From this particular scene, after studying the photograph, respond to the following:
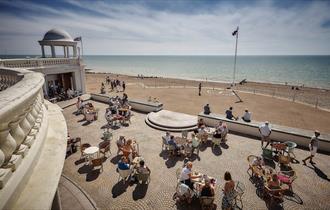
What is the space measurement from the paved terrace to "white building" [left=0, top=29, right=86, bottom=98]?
9.68 meters

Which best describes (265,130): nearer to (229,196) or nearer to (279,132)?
(279,132)

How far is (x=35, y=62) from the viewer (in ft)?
55.8

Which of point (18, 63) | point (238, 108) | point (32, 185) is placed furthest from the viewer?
point (238, 108)

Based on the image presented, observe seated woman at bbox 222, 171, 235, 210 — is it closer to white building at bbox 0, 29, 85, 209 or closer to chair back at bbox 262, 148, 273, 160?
chair back at bbox 262, 148, 273, 160

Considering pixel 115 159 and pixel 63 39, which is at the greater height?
pixel 63 39

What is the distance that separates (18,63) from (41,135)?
16.4m

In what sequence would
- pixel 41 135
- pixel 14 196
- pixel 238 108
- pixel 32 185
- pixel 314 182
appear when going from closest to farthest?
pixel 14 196
pixel 32 185
pixel 41 135
pixel 314 182
pixel 238 108

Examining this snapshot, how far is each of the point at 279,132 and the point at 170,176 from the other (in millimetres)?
7711

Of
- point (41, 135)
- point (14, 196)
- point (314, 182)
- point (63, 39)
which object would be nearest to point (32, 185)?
point (14, 196)

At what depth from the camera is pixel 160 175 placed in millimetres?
8438

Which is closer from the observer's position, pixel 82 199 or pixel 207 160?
pixel 82 199

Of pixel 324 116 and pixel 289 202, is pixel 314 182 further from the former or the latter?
pixel 324 116

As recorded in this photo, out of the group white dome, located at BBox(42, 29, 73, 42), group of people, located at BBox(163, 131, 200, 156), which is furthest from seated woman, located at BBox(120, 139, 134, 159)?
white dome, located at BBox(42, 29, 73, 42)

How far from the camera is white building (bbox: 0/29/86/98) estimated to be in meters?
17.9
